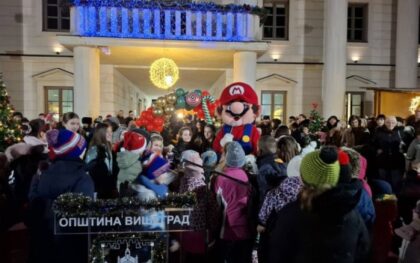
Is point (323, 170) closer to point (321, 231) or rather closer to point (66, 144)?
point (321, 231)

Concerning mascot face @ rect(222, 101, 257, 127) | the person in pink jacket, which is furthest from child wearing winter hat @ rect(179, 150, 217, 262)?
mascot face @ rect(222, 101, 257, 127)

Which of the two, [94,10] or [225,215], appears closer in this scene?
[225,215]

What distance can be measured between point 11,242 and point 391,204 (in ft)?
13.0

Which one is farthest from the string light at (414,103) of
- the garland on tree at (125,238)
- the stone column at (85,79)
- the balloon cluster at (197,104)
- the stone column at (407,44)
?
the garland on tree at (125,238)

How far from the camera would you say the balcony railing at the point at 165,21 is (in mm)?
13289

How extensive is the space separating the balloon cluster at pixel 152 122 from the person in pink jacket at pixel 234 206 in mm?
4736

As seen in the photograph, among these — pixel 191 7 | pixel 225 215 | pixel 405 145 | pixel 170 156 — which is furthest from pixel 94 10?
pixel 225 215

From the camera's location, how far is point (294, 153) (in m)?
5.01

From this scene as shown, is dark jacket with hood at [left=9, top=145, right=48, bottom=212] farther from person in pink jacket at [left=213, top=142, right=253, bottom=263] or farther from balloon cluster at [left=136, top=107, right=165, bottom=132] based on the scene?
balloon cluster at [left=136, top=107, right=165, bottom=132]

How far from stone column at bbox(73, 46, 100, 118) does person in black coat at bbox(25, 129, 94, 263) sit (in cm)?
1037

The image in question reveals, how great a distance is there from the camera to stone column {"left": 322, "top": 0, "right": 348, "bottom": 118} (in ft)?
55.3

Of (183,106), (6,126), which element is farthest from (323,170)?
(183,106)

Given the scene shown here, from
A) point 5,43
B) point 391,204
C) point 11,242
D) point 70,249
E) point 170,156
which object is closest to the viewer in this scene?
point 70,249

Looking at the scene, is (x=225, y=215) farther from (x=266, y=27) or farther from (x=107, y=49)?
(x=266, y=27)
